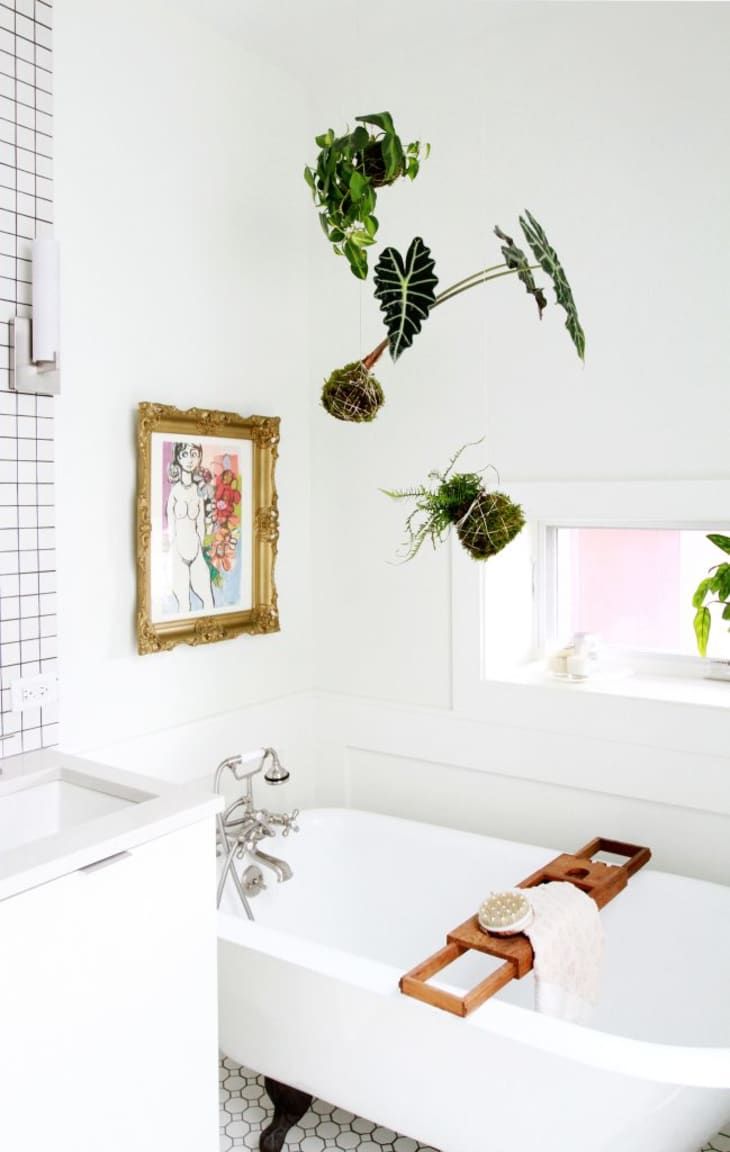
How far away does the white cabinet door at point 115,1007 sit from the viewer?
1515 millimetres

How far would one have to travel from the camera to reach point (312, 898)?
278 centimetres

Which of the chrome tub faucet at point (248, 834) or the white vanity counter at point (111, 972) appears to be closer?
the white vanity counter at point (111, 972)

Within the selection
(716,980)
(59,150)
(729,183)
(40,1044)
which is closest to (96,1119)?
(40,1044)

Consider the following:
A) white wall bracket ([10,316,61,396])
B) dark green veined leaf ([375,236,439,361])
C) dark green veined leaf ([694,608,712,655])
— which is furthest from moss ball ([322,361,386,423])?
dark green veined leaf ([694,608,712,655])

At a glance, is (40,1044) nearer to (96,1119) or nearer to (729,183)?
(96,1119)

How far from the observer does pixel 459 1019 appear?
5.92 ft

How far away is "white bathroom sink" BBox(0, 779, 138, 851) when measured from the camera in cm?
199

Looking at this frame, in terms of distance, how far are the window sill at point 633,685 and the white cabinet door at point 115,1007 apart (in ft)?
4.00

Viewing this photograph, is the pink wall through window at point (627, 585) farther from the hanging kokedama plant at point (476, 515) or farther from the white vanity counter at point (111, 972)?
the white vanity counter at point (111, 972)

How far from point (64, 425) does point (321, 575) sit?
1080 millimetres

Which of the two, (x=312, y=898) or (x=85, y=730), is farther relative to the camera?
(x=312, y=898)

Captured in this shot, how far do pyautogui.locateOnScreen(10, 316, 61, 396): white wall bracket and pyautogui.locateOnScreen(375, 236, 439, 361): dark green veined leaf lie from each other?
0.75 metres

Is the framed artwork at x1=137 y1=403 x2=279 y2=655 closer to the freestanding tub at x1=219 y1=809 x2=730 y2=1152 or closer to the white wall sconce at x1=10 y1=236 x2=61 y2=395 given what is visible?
the white wall sconce at x1=10 y1=236 x2=61 y2=395

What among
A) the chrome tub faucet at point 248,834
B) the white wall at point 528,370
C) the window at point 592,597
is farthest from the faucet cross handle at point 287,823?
the window at point 592,597
